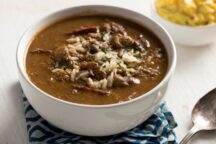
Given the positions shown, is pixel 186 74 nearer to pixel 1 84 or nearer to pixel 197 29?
pixel 197 29

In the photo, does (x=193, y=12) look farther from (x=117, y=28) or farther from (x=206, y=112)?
(x=206, y=112)

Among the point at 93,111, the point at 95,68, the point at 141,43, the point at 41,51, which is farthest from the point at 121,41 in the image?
the point at 93,111

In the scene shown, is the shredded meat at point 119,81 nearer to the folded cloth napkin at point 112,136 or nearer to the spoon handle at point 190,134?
the folded cloth napkin at point 112,136

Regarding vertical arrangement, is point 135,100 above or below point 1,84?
below

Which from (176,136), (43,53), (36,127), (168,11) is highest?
(168,11)

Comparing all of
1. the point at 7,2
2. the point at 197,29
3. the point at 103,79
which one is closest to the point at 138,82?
the point at 103,79

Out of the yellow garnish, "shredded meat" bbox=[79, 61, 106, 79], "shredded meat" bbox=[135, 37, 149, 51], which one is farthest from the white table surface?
"shredded meat" bbox=[79, 61, 106, 79]
